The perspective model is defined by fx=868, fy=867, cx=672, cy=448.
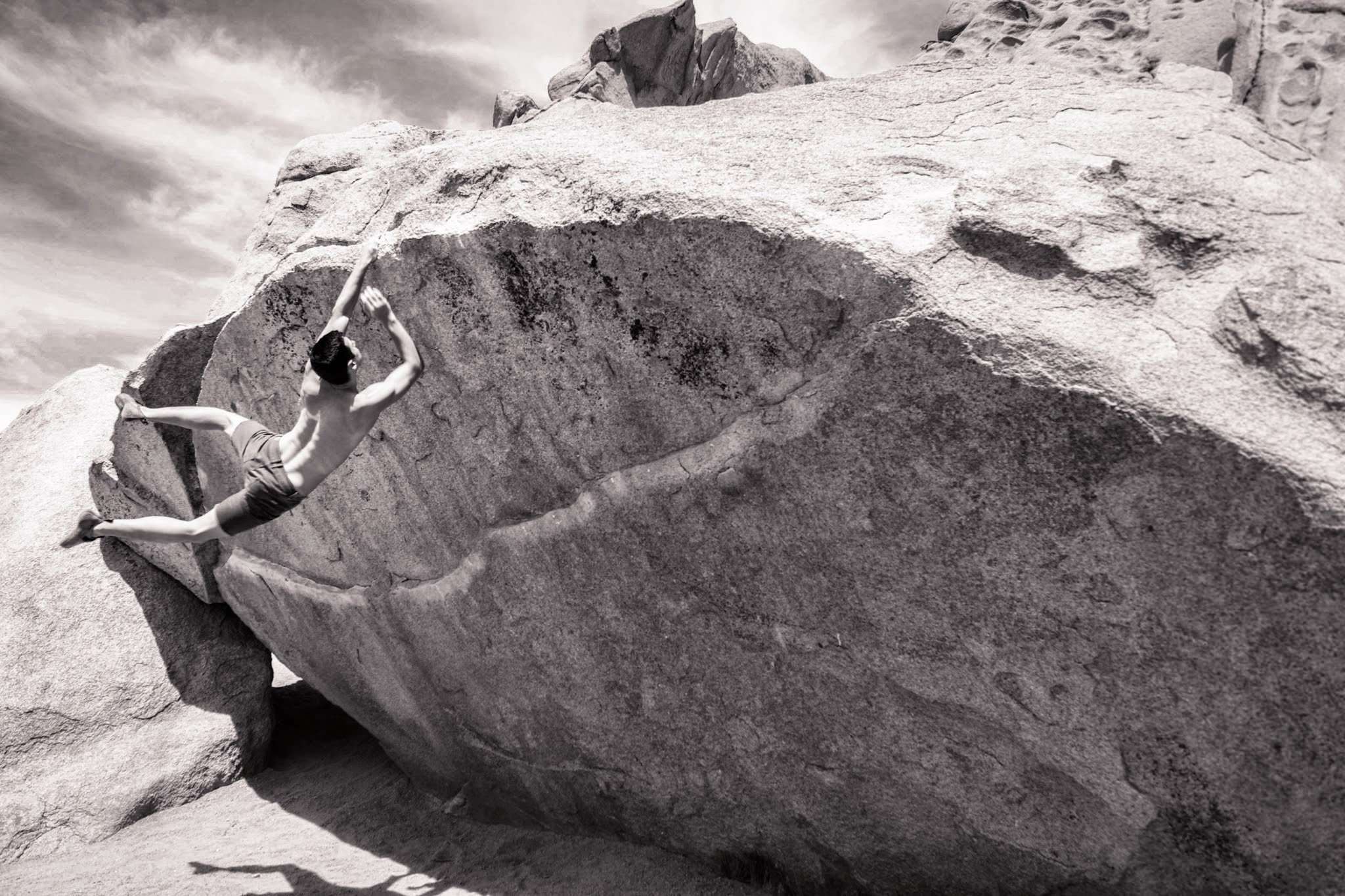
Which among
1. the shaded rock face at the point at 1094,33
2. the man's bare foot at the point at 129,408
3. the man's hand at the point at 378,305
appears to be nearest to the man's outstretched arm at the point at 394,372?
the man's hand at the point at 378,305

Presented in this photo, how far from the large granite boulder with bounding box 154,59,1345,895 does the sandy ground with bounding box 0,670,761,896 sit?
0.29 m

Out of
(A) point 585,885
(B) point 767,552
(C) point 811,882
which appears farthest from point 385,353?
(C) point 811,882

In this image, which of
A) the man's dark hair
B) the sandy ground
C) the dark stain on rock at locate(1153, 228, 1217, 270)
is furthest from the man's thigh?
the dark stain on rock at locate(1153, 228, 1217, 270)

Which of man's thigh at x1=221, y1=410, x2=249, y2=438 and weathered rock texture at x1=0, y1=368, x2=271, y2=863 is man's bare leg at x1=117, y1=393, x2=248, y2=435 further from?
weathered rock texture at x1=0, y1=368, x2=271, y2=863

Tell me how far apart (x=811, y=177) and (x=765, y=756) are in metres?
2.55

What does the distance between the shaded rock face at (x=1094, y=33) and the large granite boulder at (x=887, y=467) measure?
1.77 meters

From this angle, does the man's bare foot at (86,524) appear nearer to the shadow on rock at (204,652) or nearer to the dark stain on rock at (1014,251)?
the shadow on rock at (204,652)

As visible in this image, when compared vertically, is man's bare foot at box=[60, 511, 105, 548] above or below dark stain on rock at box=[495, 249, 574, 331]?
below

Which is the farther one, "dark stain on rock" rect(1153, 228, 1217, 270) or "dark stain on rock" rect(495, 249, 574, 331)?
"dark stain on rock" rect(495, 249, 574, 331)

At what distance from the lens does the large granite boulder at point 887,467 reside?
9.06ft

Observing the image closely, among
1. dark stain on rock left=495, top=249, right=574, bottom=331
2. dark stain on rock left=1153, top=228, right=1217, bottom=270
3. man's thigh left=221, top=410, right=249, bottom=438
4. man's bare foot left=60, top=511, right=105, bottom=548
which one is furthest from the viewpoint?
man's thigh left=221, top=410, right=249, bottom=438

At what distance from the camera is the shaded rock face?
16.8 ft

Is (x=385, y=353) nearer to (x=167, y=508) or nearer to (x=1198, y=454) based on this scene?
(x=167, y=508)

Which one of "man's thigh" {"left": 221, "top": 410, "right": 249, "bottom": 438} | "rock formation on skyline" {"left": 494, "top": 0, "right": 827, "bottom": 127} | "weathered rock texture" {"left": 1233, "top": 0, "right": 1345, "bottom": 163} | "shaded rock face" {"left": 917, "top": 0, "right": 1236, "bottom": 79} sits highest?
"rock formation on skyline" {"left": 494, "top": 0, "right": 827, "bottom": 127}
